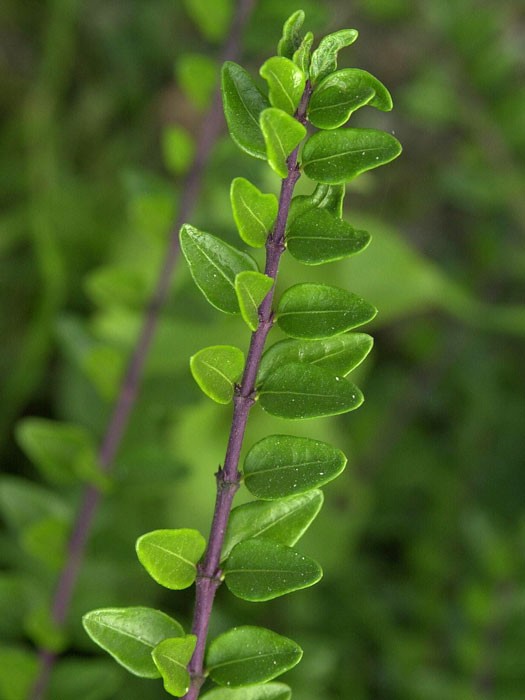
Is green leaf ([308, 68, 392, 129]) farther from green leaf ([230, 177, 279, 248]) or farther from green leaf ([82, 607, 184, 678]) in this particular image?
green leaf ([82, 607, 184, 678])

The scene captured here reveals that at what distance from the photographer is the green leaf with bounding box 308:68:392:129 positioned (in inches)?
10.1

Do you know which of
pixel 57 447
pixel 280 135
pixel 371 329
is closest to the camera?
pixel 280 135

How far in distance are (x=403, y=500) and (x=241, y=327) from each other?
265 mm

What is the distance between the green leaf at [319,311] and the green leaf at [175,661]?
11 cm

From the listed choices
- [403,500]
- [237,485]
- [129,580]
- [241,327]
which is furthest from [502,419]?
[237,485]

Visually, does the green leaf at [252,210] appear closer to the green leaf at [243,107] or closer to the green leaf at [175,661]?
the green leaf at [243,107]

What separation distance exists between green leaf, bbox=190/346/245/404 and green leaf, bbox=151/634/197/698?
8 centimetres

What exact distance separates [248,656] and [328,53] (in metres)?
0.20

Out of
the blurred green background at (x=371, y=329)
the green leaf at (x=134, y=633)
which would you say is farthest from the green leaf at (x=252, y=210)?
the blurred green background at (x=371, y=329)

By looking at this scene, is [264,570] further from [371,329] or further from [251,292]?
[371,329]

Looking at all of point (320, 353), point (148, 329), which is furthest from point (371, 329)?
point (320, 353)

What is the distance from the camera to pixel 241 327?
33.7 inches

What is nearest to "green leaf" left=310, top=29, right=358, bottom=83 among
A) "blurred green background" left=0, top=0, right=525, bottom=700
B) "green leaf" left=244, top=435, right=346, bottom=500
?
"green leaf" left=244, top=435, right=346, bottom=500

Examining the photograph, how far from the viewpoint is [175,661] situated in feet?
0.90
